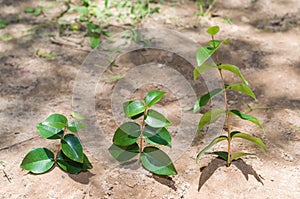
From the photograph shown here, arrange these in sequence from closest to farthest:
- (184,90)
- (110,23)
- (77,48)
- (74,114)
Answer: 1. (74,114)
2. (184,90)
3. (77,48)
4. (110,23)

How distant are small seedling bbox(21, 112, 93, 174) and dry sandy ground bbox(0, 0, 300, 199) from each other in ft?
0.11

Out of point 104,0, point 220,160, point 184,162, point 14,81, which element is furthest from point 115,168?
point 104,0

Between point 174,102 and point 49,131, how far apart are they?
30.0 inches

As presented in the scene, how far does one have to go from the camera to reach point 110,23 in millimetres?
2842

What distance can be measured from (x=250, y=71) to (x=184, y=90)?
1.38ft

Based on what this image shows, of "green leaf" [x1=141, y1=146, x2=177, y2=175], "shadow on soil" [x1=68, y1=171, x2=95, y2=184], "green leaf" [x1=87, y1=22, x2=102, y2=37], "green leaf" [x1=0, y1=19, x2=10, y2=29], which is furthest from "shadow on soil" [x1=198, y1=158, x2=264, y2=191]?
"green leaf" [x1=0, y1=19, x2=10, y2=29]

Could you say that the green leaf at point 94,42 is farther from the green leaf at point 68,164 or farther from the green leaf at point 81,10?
the green leaf at point 68,164

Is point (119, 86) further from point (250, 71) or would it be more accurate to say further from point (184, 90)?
point (250, 71)

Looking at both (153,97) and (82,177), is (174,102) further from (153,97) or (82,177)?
(82,177)

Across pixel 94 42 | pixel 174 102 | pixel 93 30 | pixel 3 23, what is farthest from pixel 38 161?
pixel 3 23

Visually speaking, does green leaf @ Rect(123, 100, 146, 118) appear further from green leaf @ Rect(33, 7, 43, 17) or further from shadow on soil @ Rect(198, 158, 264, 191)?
green leaf @ Rect(33, 7, 43, 17)

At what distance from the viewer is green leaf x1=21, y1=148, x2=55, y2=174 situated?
159cm

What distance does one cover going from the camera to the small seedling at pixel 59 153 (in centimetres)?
157

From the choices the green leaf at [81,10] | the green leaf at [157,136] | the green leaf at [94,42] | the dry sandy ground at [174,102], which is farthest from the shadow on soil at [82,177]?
the green leaf at [81,10]
